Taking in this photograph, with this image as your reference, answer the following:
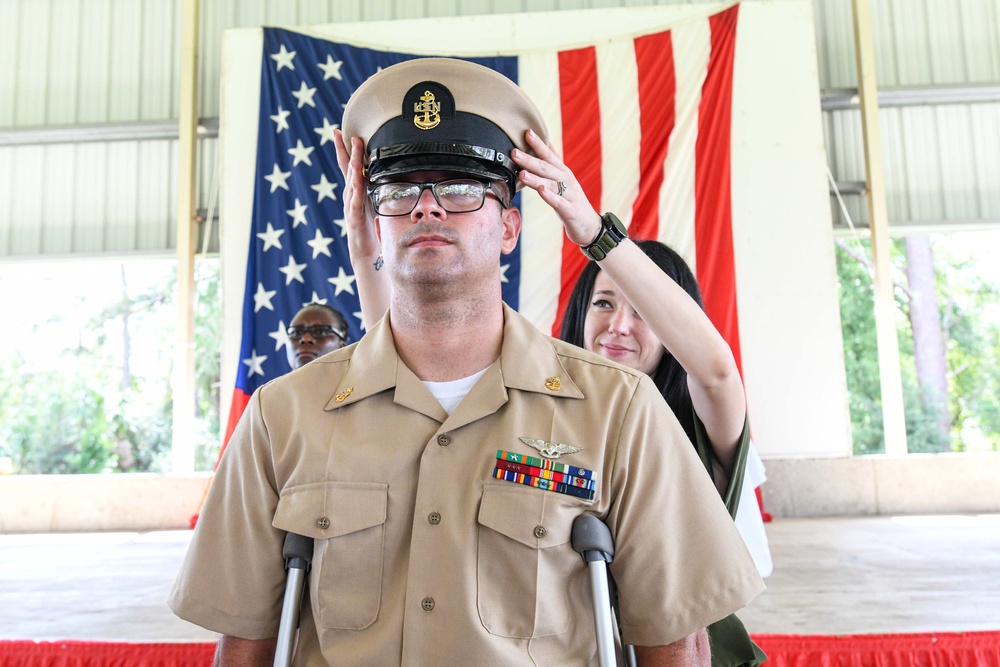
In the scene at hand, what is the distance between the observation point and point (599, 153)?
262 inches

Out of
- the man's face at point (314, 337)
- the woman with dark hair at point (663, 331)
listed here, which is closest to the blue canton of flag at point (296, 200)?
the man's face at point (314, 337)

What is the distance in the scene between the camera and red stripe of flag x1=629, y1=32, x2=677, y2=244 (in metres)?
6.50

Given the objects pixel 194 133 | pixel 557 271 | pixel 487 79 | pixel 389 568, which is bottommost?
pixel 389 568

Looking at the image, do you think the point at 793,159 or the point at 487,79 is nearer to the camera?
the point at 487,79

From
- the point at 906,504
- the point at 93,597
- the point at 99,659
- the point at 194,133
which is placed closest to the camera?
the point at 99,659

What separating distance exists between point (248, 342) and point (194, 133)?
2391 mm

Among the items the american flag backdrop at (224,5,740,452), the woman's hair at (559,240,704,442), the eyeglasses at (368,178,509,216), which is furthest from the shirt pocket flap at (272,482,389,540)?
the american flag backdrop at (224,5,740,452)

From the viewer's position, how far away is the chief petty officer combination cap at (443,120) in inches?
50.3

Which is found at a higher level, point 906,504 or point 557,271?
point 557,271

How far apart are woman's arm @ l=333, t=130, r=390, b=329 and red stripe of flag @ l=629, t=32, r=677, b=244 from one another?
4.79 meters

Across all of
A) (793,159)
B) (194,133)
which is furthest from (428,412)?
(194,133)

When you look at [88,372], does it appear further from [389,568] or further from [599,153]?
[389,568]

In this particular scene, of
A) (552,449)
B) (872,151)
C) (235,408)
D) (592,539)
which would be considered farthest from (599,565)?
(872,151)

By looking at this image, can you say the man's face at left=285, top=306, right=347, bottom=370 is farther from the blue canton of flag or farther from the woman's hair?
the woman's hair
